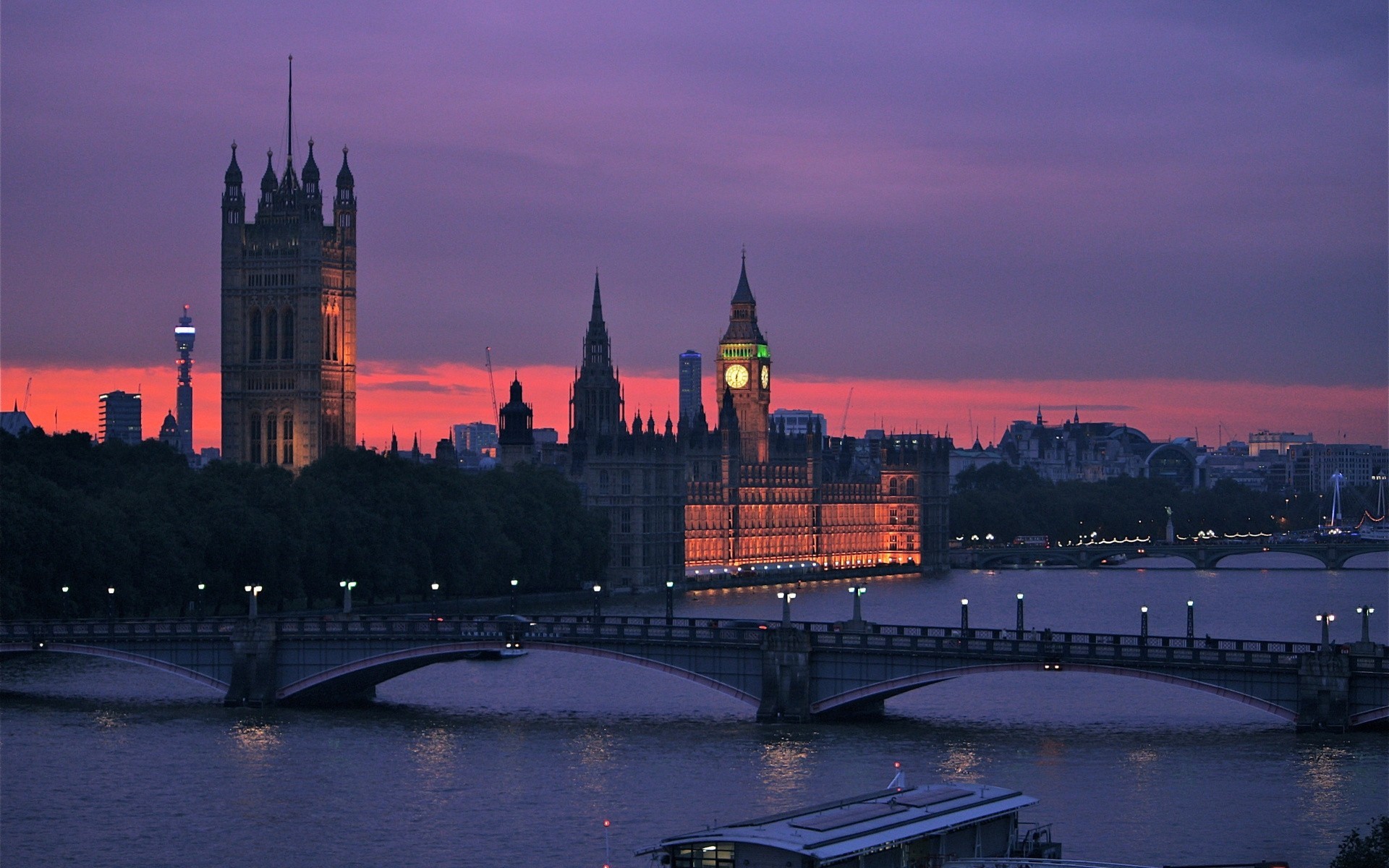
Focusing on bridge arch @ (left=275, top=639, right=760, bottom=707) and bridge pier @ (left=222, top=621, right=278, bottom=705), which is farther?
bridge pier @ (left=222, top=621, right=278, bottom=705)

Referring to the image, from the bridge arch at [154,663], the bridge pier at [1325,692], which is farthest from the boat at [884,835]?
the bridge arch at [154,663]

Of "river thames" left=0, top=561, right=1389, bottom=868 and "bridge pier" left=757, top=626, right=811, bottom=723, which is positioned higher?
"bridge pier" left=757, top=626, right=811, bottom=723

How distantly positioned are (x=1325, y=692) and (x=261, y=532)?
63.2 meters

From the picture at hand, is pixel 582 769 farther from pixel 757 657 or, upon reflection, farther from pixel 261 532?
pixel 261 532

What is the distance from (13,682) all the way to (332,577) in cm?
3513

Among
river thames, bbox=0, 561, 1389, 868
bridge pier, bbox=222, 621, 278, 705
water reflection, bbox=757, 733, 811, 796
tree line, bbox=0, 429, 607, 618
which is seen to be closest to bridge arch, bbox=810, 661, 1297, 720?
river thames, bbox=0, 561, 1389, 868

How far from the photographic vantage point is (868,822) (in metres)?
44.6

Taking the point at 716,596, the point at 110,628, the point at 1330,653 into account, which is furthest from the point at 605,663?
the point at 716,596

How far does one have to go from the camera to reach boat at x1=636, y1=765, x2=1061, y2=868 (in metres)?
42.4

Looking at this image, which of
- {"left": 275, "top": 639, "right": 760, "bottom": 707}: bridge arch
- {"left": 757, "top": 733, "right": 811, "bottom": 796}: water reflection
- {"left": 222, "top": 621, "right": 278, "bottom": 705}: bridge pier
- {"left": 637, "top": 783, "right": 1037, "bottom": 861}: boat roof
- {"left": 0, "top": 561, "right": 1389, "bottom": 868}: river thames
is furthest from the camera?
{"left": 222, "top": 621, "right": 278, "bottom": 705}: bridge pier

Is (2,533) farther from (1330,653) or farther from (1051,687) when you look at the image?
(1330,653)

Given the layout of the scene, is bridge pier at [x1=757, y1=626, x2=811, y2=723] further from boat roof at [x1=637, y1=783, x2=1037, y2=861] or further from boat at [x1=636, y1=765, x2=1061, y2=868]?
boat roof at [x1=637, y1=783, x2=1037, y2=861]

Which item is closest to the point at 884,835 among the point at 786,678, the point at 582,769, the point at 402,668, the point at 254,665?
the point at 582,769

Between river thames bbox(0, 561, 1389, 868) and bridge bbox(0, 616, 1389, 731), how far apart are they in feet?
3.81
